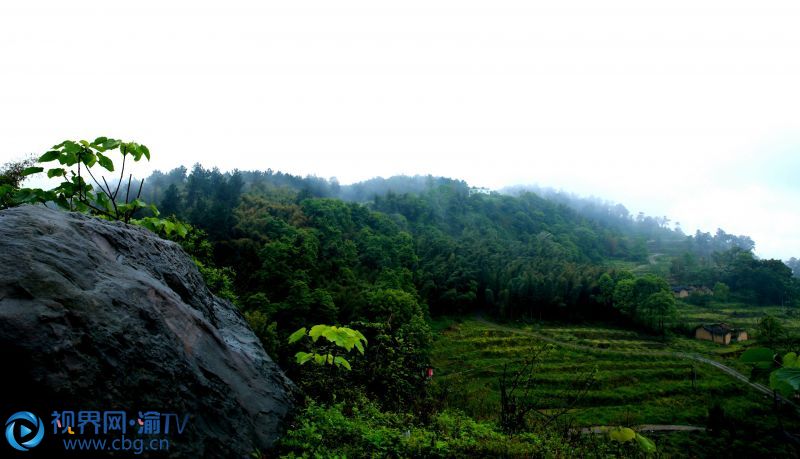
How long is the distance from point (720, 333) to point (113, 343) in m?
60.9

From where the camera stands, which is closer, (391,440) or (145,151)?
(145,151)

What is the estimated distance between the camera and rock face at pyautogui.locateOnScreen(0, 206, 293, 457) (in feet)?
8.86

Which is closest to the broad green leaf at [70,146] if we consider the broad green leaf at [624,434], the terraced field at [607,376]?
the broad green leaf at [624,434]

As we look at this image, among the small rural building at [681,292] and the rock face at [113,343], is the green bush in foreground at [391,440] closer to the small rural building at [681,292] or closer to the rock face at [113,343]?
the rock face at [113,343]

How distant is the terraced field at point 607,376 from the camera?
29250mm

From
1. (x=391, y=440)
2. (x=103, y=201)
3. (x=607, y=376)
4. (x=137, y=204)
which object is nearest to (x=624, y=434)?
(x=391, y=440)

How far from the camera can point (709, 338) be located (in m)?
48.1

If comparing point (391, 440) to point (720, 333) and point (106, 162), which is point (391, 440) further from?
point (720, 333)

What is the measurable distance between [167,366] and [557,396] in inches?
1319

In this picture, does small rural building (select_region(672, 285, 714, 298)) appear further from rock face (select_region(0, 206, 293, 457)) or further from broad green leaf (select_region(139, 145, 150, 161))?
broad green leaf (select_region(139, 145, 150, 161))

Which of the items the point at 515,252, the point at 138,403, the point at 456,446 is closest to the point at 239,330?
the point at 138,403

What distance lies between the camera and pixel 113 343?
10.4ft

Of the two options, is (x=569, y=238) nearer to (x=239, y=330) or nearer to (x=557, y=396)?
(x=557, y=396)

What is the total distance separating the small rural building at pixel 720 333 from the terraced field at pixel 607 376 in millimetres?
7091
